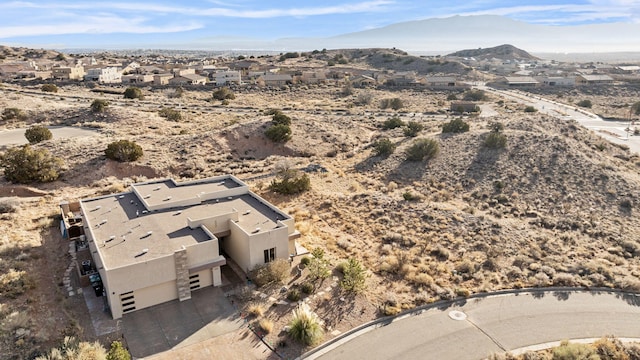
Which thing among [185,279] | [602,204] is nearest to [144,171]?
[185,279]

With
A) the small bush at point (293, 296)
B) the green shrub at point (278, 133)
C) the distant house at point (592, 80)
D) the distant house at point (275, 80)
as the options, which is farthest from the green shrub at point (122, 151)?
the distant house at point (592, 80)

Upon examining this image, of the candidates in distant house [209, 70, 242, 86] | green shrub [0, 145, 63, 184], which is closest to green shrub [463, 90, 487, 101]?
distant house [209, 70, 242, 86]

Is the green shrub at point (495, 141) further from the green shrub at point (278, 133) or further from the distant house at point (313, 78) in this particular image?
the distant house at point (313, 78)

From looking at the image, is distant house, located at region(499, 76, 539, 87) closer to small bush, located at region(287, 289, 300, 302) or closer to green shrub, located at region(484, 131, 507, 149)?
green shrub, located at region(484, 131, 507, 149)

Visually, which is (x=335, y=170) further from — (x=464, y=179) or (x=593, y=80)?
(x=593, y=80)

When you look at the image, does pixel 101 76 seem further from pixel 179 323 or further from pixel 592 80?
pixel 592 80

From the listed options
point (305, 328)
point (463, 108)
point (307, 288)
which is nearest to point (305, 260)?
→ point (307, 288)
